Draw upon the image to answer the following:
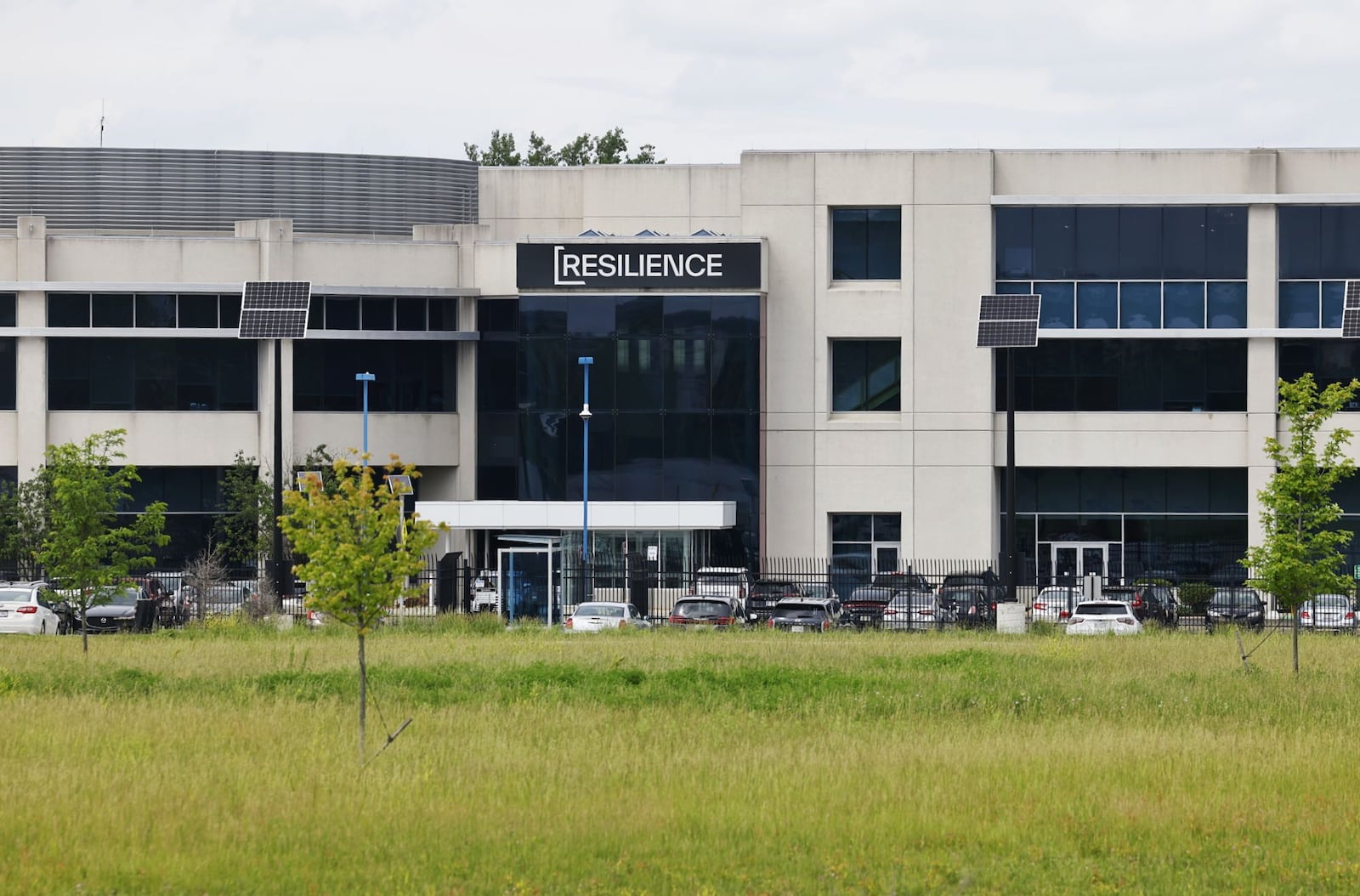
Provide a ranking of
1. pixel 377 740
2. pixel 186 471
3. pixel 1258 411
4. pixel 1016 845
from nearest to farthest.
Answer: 1. pixel 1016 845
2. pixel 377 740
3. pixel 1258 411
4. pixel 186 471

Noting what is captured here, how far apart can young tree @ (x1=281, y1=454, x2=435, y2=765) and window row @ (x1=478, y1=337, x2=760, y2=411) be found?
34.9m

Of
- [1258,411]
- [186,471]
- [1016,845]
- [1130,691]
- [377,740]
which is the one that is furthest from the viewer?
[186,471]

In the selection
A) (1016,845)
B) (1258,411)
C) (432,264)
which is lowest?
(1016,845)

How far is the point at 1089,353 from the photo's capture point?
55688mm

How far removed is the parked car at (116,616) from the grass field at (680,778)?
12.4 meters

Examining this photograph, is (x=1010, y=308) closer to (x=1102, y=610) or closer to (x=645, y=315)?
(x=1102, y=610)

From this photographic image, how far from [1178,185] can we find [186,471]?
34.3 meters

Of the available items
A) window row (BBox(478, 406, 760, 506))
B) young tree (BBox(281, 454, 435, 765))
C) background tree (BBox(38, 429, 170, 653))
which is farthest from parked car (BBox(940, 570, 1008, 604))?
young tree (BBox(281, 454, 435, 765))

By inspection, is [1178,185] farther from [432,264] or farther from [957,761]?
[957,761]

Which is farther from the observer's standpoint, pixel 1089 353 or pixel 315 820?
pixel 1089 353

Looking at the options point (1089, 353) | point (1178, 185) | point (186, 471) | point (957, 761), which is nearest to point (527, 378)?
point (186, 471)

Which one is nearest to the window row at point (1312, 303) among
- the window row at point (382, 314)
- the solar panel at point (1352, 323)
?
the solar panel at point (1352, 323)

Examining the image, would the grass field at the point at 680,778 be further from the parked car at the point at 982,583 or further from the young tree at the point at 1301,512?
the parked car at the point at 982,583

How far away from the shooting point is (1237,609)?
43656mm
